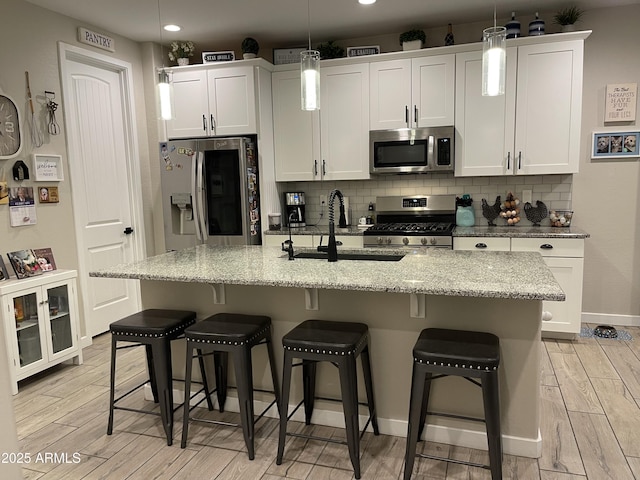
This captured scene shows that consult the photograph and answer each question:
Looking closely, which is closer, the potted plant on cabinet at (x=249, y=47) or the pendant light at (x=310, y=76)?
the pendant light at (x=310, y=76)

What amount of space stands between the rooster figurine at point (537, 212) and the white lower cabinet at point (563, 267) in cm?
54

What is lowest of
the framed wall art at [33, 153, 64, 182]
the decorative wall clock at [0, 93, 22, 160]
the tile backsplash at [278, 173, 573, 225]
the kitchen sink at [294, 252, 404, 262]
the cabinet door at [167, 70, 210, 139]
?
the kitchen sink at [294, 252, 404, 262]

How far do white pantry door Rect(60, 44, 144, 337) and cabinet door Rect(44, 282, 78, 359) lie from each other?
1.65 ft

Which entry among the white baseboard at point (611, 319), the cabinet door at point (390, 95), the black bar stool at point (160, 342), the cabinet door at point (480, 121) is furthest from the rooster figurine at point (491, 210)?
the black bar stool at point (160, 342)

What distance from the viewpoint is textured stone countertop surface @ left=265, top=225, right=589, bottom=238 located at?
3822 millimetres

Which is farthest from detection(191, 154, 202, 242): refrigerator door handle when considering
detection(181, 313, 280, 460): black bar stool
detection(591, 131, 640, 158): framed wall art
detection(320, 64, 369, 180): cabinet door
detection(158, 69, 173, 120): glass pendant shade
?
detection(591, 131, 640, 158): framed wall art

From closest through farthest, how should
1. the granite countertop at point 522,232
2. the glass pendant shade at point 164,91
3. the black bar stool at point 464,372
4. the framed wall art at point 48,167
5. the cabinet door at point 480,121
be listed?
the black bar stool at point 464,372
the glass pendant shade at point 164,91
the framed wall art at point 48,167
the granite countertop at point 522,232
the cabinet door at point 480,121

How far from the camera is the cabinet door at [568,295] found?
3.83 metres

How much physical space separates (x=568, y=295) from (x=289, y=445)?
261 cm

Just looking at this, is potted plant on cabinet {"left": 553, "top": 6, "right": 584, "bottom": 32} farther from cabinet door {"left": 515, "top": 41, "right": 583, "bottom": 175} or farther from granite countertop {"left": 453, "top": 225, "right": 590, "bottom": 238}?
granite countertop {"left": 453, "top": 225, "right": 590, "bottom": 238}

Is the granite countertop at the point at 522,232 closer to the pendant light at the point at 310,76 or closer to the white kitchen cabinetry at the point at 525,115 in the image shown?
the white kitchen cabinetry at the point at 525,115

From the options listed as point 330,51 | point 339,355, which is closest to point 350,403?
point 339,355

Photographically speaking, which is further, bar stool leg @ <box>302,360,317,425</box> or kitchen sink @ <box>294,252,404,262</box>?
kitchen sink @ <box>294,252,404,262</box>

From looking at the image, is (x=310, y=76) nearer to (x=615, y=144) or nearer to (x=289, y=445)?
(x=289, y=445)
